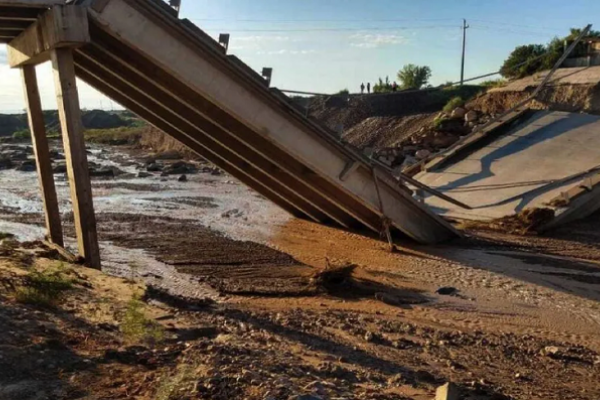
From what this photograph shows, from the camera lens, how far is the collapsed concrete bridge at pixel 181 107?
31.7 ft

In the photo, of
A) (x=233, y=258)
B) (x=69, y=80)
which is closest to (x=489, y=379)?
(x=233, y=258)

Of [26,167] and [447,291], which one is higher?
[26,167]

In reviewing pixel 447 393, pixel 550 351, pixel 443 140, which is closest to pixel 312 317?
pixel 550 351

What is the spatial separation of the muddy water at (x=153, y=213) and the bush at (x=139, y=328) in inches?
108

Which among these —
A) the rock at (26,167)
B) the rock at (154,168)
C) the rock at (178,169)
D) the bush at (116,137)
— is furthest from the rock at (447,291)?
the bush at (116,137)

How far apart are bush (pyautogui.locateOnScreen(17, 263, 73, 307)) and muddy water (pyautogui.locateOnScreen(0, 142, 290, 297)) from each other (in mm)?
2231

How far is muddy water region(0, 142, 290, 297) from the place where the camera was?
1164cm

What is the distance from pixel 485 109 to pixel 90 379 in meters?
23.8

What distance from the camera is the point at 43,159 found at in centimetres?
1205

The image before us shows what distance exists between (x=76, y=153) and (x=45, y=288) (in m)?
3.03

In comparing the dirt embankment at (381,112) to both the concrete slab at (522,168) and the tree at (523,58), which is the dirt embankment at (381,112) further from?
the concrete slab at (522,168)

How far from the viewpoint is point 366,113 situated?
118 feet

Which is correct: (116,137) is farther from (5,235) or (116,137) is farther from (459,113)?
(5,235)

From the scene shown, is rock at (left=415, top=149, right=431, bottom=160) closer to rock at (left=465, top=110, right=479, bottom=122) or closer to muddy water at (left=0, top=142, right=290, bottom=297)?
rock at (left=465, top=110, right=479, bottom=122)
